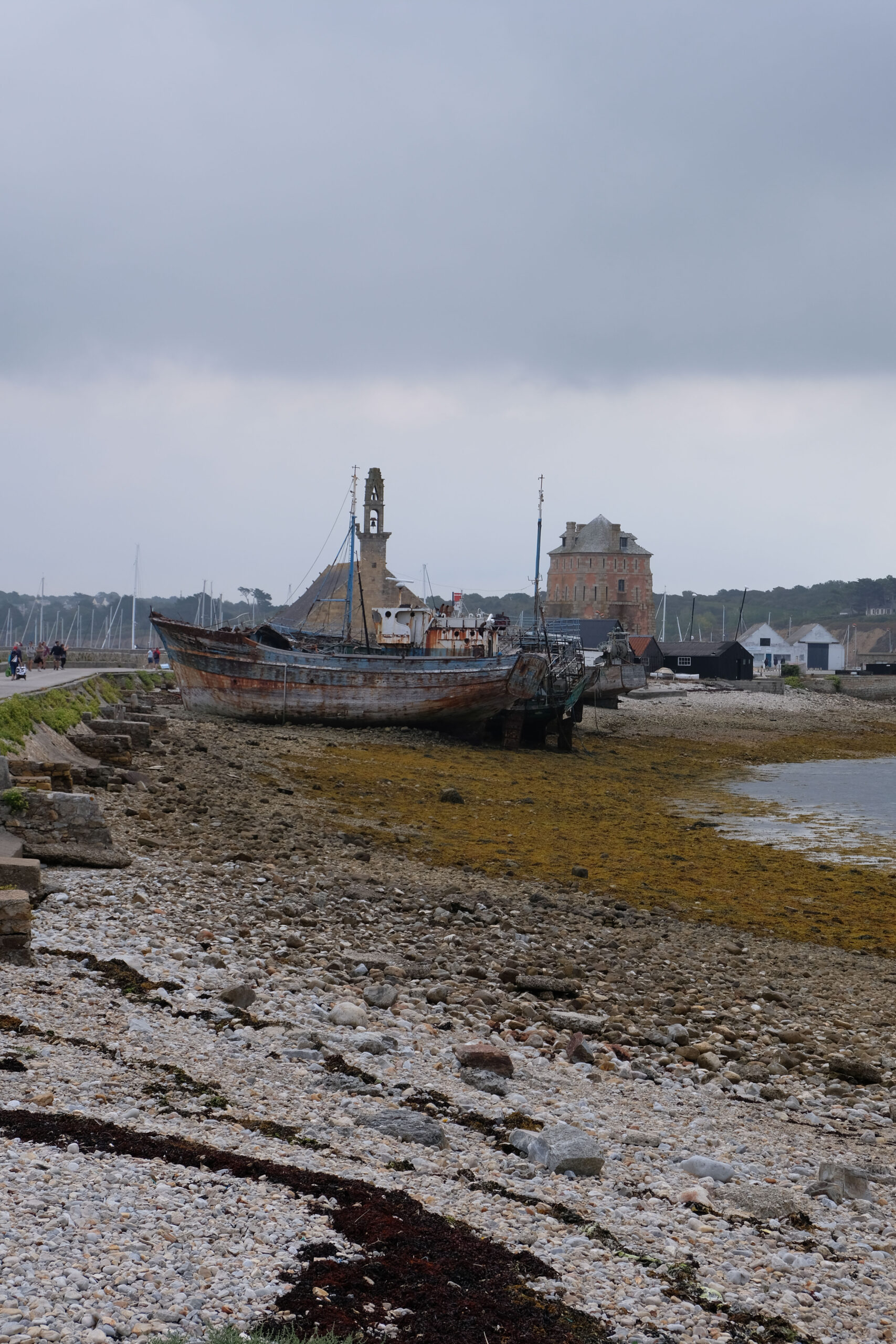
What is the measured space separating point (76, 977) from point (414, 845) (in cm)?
897

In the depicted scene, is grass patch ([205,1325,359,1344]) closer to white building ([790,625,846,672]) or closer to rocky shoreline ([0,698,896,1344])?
rocky shoreline ([0,698,896,1344])

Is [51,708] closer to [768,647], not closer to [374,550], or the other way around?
[374,550]

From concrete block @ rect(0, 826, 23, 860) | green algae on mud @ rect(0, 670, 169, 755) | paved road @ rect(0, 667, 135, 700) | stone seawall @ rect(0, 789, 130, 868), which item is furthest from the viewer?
paved road @ rect(0, 667, 135, 700)

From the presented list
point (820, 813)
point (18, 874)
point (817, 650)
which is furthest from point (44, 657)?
point (817, 650)

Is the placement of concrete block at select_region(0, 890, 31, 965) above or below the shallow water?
above

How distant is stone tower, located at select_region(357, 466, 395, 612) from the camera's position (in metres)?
Result: 69.1

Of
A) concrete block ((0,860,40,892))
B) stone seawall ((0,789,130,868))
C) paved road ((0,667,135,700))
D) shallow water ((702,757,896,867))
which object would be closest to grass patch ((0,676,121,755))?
paved road ((0,667,135,700))

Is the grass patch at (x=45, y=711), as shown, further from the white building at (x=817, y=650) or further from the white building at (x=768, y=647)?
the white building at (x=817, y=650)

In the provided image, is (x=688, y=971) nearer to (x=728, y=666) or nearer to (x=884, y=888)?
(x=884, y=888)

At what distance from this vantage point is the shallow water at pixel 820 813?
21406 mm

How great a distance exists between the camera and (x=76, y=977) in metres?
8.55

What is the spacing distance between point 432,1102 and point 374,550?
6676cm

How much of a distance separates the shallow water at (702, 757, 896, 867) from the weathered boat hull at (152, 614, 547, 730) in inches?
340

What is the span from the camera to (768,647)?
12469cm
